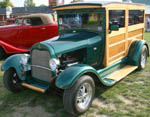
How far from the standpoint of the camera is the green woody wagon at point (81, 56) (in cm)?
320

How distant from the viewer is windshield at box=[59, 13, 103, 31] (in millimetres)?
4104

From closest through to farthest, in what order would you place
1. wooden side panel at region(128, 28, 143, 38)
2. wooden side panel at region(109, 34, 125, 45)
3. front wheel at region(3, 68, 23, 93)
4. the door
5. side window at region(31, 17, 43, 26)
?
front wheel at region(3, 68, 23, 93), the door, wooden side panel at region(109, 34, 125, 45), wooden side panel at region(128, 28, 143, 38), side window at region(31, 17, 43, 26)

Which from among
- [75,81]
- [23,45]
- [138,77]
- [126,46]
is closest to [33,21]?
[23,45]

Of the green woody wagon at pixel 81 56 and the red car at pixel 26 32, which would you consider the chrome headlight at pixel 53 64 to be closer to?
the green woody wagon at pixel 81 56

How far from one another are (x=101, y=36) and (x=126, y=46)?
4.29 ft

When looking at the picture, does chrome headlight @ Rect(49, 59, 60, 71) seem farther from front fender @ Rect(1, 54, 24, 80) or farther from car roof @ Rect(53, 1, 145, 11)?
car roof @ Rect(53, 1, 145, 11)

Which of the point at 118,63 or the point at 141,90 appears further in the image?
the point at 118,63

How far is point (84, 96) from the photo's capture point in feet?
10.9

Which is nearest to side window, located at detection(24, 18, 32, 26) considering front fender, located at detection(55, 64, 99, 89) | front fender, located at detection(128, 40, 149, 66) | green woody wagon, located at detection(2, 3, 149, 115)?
green woody wagon, located at detection(2, 3, 149, 115)

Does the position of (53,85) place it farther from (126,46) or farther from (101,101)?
(126,46)

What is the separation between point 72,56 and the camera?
3.88 m

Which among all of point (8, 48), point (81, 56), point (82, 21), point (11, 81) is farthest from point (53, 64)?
point (8, 48)

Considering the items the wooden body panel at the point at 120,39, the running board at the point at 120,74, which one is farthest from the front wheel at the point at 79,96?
the wooden body panel at the point at 120,39

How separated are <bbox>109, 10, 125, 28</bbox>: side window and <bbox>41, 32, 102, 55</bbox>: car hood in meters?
0.58
